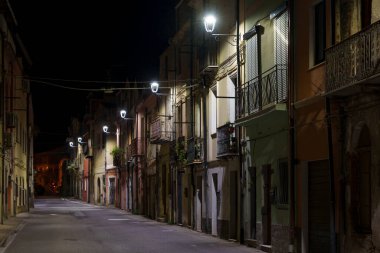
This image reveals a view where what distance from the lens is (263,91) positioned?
61.7 feet

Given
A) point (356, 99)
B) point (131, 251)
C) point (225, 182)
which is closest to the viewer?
point (356, 99)

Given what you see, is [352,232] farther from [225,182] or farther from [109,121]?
[109,121]

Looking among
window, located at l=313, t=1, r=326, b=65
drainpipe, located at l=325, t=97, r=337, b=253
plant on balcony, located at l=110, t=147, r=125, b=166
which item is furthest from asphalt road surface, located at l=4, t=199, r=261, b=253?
plant on balcony, located at l=110, t=147, r=125, b=166

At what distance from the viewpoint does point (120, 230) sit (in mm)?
27000

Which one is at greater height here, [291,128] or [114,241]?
[291,128]

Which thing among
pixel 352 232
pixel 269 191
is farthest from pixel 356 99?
pixel 269 191

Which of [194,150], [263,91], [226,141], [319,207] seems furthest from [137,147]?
[319,207]

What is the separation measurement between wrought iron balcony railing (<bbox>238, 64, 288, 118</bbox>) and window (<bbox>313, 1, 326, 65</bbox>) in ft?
5.12

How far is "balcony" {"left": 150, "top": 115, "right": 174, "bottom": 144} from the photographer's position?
1308 inches

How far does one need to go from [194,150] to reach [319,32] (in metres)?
12.6

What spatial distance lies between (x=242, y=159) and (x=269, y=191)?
7.85 feet

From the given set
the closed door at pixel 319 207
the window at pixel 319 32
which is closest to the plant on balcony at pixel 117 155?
the closed door at pixel 319 207

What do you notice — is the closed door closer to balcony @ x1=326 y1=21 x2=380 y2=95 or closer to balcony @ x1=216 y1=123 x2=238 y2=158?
balcony @ x1=326 y1=21 x2=380 y2=95

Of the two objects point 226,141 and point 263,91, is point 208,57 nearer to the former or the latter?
point 226,141
